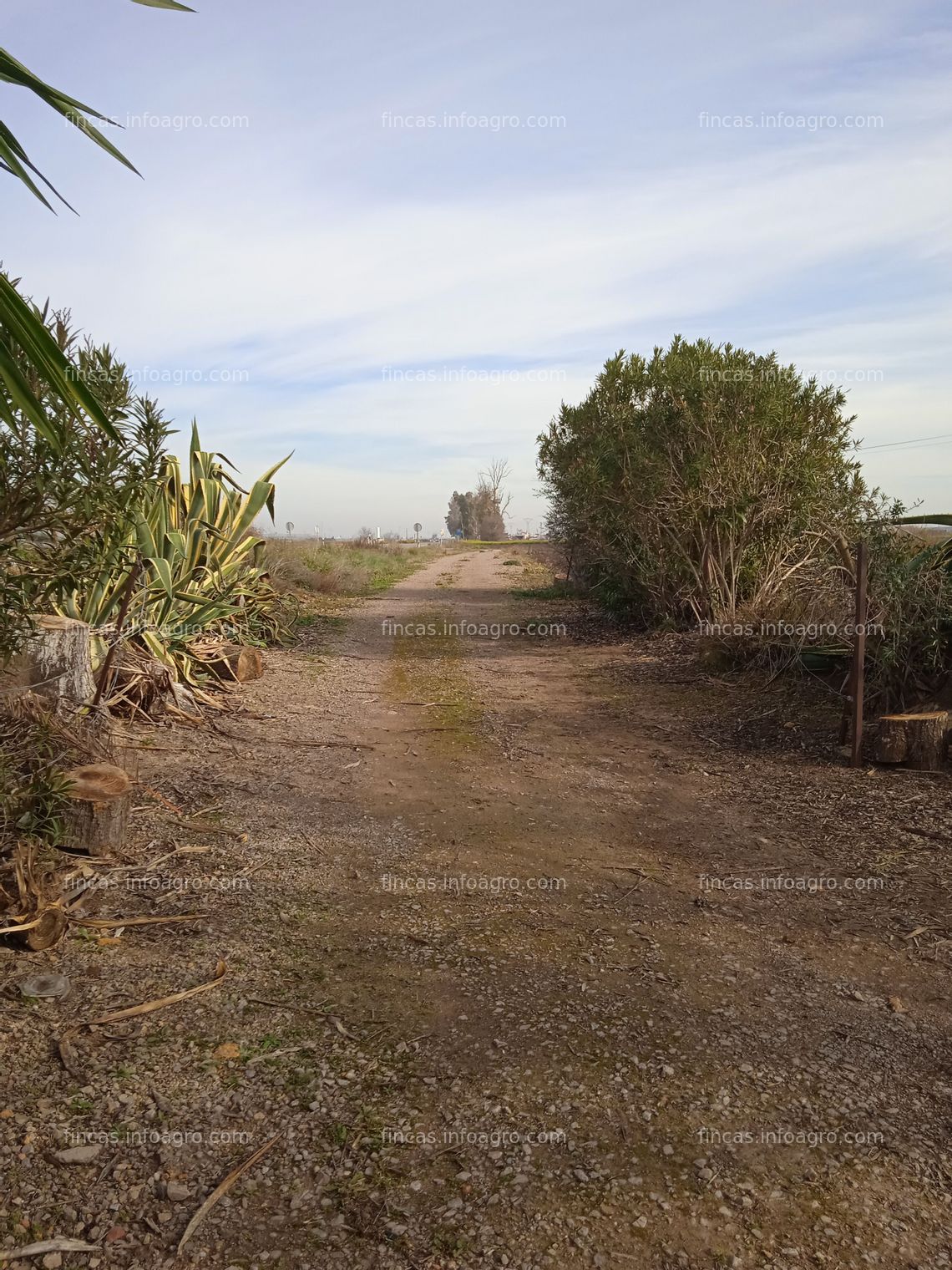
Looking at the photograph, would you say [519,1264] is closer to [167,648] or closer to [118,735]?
[118,735]

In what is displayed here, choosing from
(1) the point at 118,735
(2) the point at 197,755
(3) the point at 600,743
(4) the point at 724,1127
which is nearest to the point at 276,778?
(2) the point at 197,755

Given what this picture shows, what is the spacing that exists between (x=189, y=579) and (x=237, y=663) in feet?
3.48

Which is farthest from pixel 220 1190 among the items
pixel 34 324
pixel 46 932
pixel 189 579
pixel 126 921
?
pixel 189 579

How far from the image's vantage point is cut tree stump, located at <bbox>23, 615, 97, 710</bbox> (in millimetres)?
6195

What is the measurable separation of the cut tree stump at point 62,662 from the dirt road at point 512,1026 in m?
0.65

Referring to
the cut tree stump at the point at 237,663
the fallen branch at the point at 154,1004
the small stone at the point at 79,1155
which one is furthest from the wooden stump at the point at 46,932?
the cut tree stump at the point at 237,663

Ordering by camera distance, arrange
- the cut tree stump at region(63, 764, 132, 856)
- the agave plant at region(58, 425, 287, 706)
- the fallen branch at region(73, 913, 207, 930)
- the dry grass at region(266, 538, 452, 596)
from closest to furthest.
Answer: the fallen branch at region(73, 913, 207, 930)
the cut tree stump at region(63, 764, 132, 856)
the agave plant at region(58, 425, 287, 706)
the dry grass at region(266, 538, 452, 596)

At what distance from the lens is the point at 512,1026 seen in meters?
3.44

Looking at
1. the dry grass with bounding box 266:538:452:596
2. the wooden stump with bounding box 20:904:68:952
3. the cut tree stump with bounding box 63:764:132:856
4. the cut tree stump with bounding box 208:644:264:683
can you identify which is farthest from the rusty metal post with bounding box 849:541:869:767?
the dry grass with bounding box 266:538:452:596

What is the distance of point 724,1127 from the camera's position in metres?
2.87

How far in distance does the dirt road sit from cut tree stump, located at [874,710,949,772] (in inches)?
7.5

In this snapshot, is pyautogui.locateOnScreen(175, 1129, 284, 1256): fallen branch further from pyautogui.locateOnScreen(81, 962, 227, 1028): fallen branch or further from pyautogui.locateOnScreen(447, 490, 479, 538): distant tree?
pyautogui.locateOnScreen(447, 490, 479, 538): distant tree

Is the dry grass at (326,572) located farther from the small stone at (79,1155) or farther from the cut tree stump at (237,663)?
the small stone at (79,1155)

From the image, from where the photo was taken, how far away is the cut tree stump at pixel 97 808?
459cm
